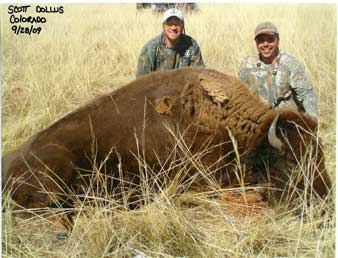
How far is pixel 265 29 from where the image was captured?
17.7 feet

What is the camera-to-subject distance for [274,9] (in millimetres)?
4992

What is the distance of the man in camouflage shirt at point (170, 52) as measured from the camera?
588 cm

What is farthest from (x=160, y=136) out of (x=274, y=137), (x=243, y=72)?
(x=243, y=72)

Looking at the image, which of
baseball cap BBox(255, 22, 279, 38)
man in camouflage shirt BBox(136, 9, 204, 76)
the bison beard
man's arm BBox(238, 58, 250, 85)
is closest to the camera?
the bison beard

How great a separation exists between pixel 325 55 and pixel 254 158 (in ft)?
5.51

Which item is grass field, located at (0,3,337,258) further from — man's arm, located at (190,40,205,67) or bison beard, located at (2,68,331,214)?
bison beard, located at (2,68,331,214)

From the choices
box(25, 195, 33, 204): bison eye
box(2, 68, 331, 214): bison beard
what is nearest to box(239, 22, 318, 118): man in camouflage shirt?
box(2, 68, 331, 214): bison beard

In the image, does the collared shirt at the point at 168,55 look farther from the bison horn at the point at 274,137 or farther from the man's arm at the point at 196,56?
the bison horn at the point at 274,137

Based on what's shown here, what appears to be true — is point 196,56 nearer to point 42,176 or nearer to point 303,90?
point 303,90

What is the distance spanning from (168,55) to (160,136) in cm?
152

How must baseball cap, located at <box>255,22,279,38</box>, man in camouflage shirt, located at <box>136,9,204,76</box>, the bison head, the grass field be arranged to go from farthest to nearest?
man in camouflage shirt, located at <box>136,9,204,76</box>
baseball cap, located at <box>255,22,279,38</box>
the bison head
the grass field

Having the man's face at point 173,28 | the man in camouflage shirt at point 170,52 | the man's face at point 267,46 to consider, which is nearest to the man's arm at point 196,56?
the man in camouflage shirt at point 170,52

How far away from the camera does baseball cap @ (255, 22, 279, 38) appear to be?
532 cm

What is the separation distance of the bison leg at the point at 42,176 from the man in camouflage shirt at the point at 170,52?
176cm
